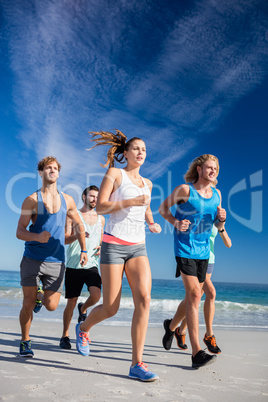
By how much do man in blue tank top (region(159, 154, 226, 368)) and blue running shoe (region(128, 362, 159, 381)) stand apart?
73cm

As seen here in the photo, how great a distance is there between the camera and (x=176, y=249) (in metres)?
4.02

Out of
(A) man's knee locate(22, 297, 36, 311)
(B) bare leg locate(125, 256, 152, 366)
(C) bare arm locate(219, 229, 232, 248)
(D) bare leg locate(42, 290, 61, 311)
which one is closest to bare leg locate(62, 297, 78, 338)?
(D) bare leg locate(42, 290, 61, 311)

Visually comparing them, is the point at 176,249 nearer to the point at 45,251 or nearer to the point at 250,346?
the point at 45,251

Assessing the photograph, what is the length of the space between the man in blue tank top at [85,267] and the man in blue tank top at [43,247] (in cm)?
78

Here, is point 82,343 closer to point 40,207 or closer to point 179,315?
point 179,315

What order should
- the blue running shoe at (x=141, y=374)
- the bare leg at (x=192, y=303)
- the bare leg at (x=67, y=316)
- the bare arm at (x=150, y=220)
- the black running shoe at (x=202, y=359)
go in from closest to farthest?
the blue running shoe at (x=141, y=374) → the bare arm at (x=150, y=220) → the black running shoe at (x=202, y=359) → the bare leg at (x=192, y=303) → the bare leg at (x=67, y=316)

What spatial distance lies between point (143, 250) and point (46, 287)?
1.36 meters

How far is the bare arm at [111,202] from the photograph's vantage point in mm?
3289

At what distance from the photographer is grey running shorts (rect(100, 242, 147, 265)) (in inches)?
131

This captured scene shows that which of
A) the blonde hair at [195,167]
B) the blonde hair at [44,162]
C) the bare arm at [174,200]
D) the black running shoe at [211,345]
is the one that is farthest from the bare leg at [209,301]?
the blonde hair at [44,162]

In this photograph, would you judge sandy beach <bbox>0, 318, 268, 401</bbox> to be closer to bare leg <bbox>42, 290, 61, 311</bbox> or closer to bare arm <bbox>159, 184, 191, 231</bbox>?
bare leg <bbox>42, 290, 61, 311</bbox>

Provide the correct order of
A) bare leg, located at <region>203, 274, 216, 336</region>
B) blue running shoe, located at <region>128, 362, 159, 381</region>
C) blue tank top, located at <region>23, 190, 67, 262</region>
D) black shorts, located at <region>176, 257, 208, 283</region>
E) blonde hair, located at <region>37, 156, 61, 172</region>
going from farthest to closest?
bare leg, located at <region>203, 274, 216, 336</region> → blonde hair, located at <region>37, 156, 61, 172</region> → blue tank top, located at <region>23, 190, 67, 262</region> → black shorts, located at <region>176, 257, 208, 283</region> → blue running shoe, located at <region>128, 362, 159, 381</region>

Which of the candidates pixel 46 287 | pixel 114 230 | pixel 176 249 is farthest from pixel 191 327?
pixel 46 287

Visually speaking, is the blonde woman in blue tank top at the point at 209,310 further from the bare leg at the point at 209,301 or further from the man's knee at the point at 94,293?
the man's knee at the point at 94,293
